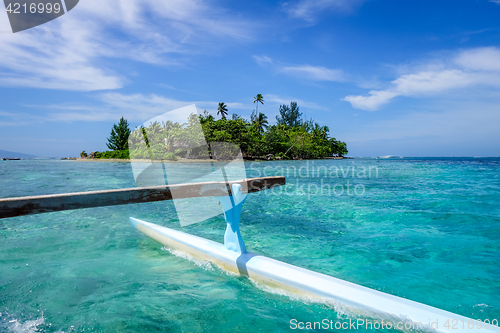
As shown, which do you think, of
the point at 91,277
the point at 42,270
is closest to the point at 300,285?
the point at 91,277

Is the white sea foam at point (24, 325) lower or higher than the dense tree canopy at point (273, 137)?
lower

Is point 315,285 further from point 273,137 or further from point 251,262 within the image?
point 273,137

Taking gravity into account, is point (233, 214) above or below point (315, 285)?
above

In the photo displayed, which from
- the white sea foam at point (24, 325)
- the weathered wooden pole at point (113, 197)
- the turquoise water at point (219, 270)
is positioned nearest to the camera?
the weathered wooden pole at point (113, 197)

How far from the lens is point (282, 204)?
8.45m

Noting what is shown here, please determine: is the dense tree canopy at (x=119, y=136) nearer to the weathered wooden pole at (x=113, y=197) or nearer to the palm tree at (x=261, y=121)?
the palm tree at (x=261, y=121)

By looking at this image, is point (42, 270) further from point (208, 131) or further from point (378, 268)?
point (208, 131)

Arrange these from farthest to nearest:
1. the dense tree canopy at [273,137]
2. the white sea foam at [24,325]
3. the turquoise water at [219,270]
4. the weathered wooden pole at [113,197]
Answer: the dense tree canopy at [273,137], the turquoise water at [219,270], the white sea foam at [24,325], the weathered wooden pole at [113,197]

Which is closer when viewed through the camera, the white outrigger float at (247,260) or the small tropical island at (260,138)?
the white outrigger float at (247,260)

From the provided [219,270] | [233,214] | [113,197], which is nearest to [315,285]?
[233,214]
